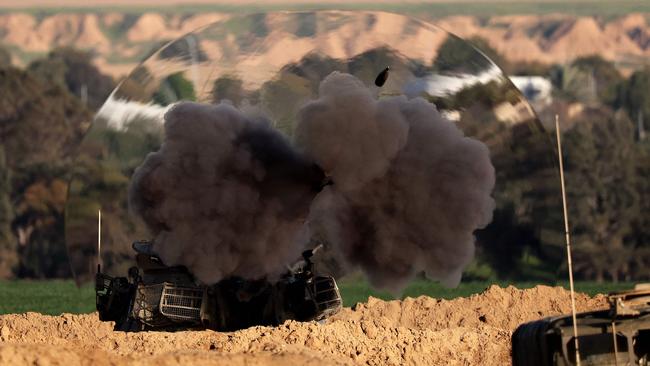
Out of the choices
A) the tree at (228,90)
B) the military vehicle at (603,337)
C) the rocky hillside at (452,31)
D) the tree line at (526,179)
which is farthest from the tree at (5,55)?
the military vehicle at (603,337)

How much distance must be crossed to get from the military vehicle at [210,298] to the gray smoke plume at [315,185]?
231mm

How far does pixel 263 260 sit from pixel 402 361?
13.1 feet

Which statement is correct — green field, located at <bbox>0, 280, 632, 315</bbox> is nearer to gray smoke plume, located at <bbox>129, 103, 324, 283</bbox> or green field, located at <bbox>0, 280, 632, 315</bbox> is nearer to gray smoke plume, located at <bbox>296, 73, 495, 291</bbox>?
gray smoke plume, located at <bbox>296, 73, 495, 291</bbox>

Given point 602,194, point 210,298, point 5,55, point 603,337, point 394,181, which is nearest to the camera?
point 603,337

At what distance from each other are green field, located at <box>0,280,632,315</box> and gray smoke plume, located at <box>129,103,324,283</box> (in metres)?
5.14

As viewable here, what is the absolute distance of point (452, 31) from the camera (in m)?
70.6

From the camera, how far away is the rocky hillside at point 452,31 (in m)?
80.6

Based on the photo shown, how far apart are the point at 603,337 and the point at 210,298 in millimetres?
10331

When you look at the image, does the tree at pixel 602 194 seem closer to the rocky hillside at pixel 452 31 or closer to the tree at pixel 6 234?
the rocky hillside at pixel 452 31

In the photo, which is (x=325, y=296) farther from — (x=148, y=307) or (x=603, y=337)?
(x=603, y=337)

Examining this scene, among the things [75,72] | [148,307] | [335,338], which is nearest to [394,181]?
[335,338]

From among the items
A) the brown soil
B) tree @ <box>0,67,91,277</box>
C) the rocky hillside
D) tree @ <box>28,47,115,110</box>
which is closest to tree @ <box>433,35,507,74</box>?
the brown soil

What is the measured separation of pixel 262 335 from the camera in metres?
29.3

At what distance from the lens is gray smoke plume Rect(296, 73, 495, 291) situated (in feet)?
105
